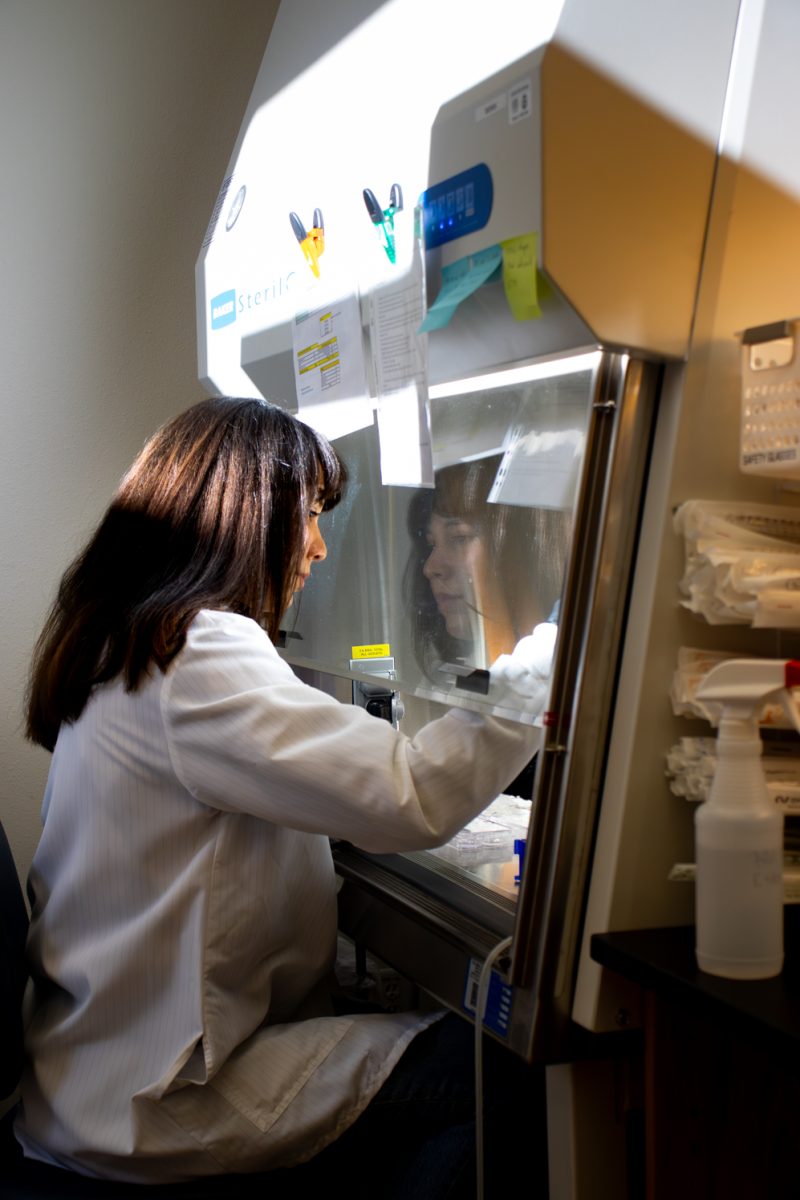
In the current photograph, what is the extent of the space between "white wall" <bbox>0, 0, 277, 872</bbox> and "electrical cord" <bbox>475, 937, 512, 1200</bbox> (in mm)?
1264

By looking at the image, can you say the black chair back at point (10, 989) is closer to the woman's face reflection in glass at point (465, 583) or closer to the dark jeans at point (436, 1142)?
the dark jeans at point (436, 1142)

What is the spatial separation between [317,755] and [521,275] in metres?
0.49

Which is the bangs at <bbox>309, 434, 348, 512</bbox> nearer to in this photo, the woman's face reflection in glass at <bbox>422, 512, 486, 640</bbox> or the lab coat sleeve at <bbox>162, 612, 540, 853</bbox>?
the woman's face reflection in glass at <bbox>422, 512, 486, 640</bbox>

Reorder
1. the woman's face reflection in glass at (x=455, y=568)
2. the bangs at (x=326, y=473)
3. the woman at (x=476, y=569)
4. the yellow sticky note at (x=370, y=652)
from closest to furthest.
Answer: the woman at (x=476, y=569), the woman's face reflection in glass at (x=455, y=568), the bangs at (x=326, y=473), the yellow sticky note at (x=370, y=652)

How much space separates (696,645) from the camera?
98cm

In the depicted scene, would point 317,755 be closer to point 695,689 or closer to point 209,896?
point 209,896

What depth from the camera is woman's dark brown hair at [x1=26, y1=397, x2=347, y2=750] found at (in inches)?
48.5

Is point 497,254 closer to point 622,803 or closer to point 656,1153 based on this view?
point 622,803

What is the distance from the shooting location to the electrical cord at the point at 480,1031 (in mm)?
1047

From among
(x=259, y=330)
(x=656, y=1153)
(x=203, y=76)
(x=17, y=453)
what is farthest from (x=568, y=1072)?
(x=203, y=76)

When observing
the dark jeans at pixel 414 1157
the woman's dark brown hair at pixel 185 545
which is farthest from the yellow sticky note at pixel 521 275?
the dark jeans at pixel 414 1157

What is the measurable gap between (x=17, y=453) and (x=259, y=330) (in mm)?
705

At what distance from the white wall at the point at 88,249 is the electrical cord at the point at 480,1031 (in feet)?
4.15

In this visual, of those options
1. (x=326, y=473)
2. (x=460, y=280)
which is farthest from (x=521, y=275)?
(x=326, y=473)
